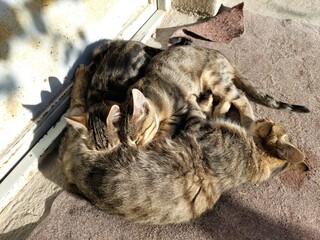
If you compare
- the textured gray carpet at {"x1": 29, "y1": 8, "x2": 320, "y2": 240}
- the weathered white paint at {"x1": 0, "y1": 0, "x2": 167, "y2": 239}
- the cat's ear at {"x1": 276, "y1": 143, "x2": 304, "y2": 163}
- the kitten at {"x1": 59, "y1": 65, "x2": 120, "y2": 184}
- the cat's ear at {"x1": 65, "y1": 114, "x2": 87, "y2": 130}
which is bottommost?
the textured gray carpet at {"x1": 29, "y1": 8, "x2": 320, "y2": 240}

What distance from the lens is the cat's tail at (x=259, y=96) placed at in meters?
3.15

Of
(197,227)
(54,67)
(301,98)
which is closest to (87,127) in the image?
(54,67)

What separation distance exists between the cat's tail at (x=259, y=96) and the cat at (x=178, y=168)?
39 cm

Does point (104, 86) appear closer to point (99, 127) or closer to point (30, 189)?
point (99, 127)

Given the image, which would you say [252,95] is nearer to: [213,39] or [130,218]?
[213,39]

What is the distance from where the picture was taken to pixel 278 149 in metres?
2.64

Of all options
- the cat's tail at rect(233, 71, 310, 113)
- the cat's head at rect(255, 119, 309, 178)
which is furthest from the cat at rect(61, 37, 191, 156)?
the cat's head at rect(255, 119, 309, 178)

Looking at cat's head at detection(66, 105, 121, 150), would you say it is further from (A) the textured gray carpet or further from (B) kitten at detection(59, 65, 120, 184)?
(A) the textured gray carpet

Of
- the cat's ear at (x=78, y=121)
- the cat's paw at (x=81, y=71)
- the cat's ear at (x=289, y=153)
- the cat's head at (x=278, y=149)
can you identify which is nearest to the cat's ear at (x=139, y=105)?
the cat's ear at (x=78, y=121)

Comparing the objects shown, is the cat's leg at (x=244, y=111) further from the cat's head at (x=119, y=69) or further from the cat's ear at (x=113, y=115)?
the cat's ear at (x=113, y=115)

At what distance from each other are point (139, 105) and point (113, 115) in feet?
0.72

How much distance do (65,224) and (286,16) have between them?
11.3ft

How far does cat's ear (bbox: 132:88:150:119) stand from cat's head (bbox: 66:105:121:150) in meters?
0.14

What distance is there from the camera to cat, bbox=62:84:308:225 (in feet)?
7.87
